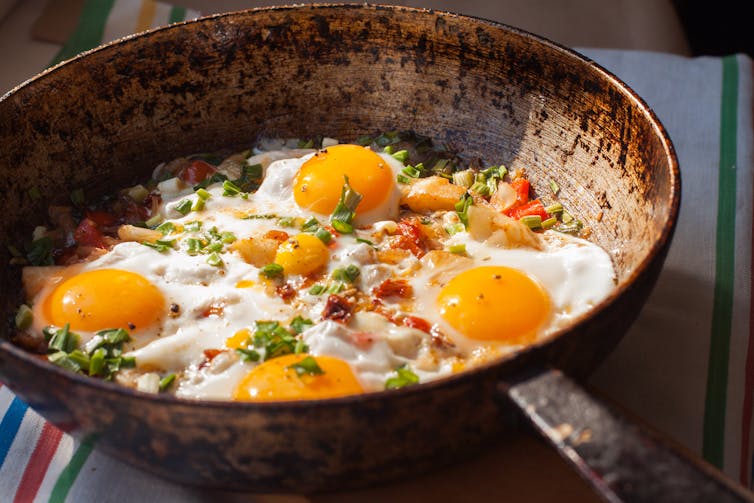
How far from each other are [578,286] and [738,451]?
1.99ft

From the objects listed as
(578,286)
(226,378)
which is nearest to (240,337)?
(226,378)

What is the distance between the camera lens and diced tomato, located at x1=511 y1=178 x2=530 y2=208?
2.63 meters

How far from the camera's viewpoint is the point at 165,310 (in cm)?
216

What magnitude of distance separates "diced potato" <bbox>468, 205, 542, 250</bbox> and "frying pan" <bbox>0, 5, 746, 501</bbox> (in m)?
0.25

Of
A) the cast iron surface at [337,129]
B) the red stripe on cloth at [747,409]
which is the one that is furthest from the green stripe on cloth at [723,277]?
the cast iron surface at [337,129]

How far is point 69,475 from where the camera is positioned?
2057 millimetres

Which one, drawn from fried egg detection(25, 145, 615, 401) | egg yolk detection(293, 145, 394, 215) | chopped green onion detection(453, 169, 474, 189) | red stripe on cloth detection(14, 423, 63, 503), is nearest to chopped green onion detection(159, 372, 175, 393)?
fried egg detection(25, 145, 615, 401)

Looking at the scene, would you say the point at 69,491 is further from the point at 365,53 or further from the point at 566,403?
the point at 365,53

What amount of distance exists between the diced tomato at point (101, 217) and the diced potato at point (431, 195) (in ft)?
3.19

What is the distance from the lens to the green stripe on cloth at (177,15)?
3869 millimetres

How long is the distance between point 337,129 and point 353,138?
69 millimetres

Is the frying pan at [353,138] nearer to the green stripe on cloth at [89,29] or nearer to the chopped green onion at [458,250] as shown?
the chopped green onion at [458,250]

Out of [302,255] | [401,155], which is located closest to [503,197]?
[401,155]

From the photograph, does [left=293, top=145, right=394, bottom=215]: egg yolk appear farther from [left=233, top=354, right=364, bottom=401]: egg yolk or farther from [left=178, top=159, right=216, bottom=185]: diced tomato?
[left=233, top=354, right=364, bottom=401]: egg yolk
